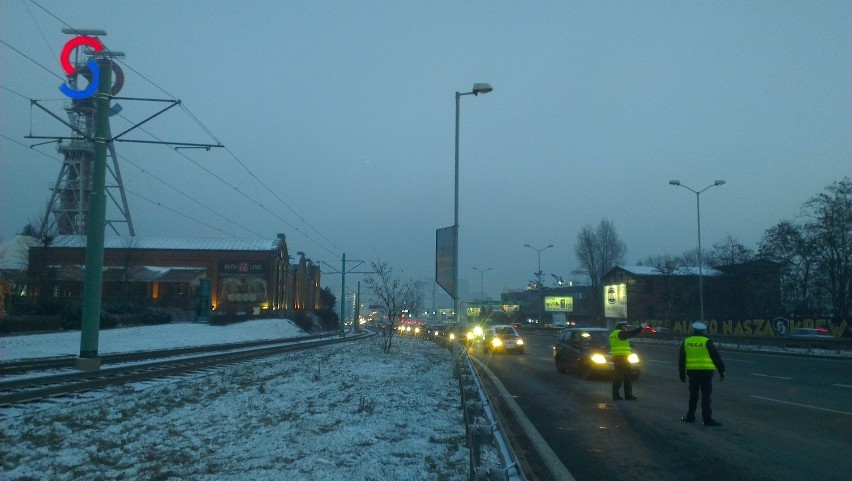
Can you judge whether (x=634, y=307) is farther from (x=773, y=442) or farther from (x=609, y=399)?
(x=773, y=442)

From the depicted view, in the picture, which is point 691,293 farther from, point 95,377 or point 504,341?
point 95,377

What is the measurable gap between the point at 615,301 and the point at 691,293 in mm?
10135

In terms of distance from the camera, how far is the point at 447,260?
19.8 meters

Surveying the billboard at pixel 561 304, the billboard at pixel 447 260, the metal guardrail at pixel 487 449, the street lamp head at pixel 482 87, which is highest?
the street lamp head at pixel 482 87

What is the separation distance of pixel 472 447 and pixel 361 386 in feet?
30.0

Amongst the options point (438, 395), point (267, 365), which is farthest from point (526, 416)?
point (267, 365)

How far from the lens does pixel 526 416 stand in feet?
39.9

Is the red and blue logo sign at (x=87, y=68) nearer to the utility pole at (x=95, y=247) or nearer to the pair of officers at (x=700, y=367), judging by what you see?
the utility pole at (x=95, y=247)

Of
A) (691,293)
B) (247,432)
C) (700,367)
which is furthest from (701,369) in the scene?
(691,293)

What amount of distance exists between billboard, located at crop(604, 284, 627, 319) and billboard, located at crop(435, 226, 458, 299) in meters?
55.4

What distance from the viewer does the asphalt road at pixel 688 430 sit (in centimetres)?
786

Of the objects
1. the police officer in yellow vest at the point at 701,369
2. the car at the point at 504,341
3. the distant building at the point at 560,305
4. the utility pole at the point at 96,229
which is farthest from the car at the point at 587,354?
the distant building at the point at 560,305

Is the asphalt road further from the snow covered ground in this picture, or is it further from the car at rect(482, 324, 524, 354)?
the car at rect(482, 324, 524, 354)

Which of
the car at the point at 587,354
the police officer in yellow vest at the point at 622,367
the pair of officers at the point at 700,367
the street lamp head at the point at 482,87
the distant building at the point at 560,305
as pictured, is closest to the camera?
the pair of officers at the point at 700,367
